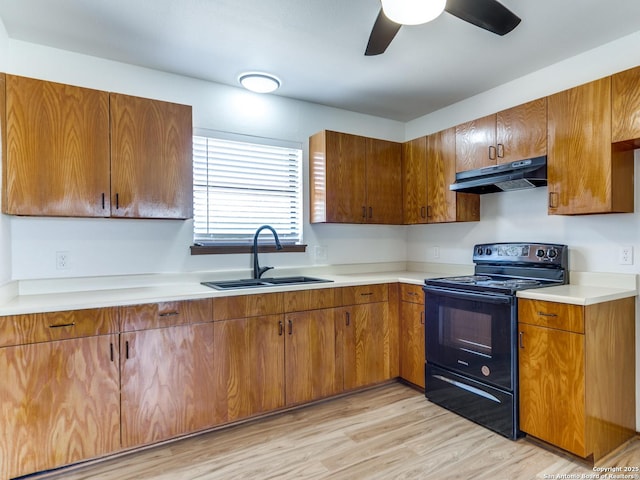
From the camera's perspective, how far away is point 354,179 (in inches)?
126

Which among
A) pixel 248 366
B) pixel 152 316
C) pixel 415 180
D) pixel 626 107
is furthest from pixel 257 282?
pixel 626 107

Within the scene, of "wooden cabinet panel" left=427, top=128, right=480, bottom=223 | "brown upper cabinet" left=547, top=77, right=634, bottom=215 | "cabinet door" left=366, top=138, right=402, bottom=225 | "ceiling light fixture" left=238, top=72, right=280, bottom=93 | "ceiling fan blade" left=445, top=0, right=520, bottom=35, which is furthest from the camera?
"cabinet door" left=366, top=138, right=402, bottom=225

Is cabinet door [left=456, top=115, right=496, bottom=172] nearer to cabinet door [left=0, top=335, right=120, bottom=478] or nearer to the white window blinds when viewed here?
the white window blinds

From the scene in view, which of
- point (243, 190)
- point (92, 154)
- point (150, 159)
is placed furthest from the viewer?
point (243, 190)

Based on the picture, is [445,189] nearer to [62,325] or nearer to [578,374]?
[578,374]

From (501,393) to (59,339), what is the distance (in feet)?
8.33

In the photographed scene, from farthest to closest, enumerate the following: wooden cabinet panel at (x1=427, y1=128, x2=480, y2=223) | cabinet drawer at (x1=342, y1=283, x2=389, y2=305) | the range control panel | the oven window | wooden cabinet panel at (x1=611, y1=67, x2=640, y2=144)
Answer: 1. wooden cabinet panel at (x1=427, y1=128, x2=480, y2=223)
2. cabinet drawer at (x1=342, y1=283, x2=389, y2=305)
3. the range control panel
4. the oven window
5. wooden cabinet panel at (x1=611, y1=67, x2=640, y2=144)

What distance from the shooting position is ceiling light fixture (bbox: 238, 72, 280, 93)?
2736mm

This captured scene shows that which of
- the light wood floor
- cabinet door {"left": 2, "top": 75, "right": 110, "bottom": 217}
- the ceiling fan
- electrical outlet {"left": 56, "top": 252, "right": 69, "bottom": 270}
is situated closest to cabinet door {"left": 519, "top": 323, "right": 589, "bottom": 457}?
the light wood floor

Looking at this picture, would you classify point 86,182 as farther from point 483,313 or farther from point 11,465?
point 483,313

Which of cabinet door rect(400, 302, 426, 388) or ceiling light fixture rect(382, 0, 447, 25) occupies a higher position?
ceiling light fixture rect(382, 0, 447, 25)

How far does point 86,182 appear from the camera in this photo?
2.20 metres

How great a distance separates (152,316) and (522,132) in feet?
8.78

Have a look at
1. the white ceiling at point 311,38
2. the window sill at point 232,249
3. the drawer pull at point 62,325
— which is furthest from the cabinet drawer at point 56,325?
the white ceiling at point 311,38
